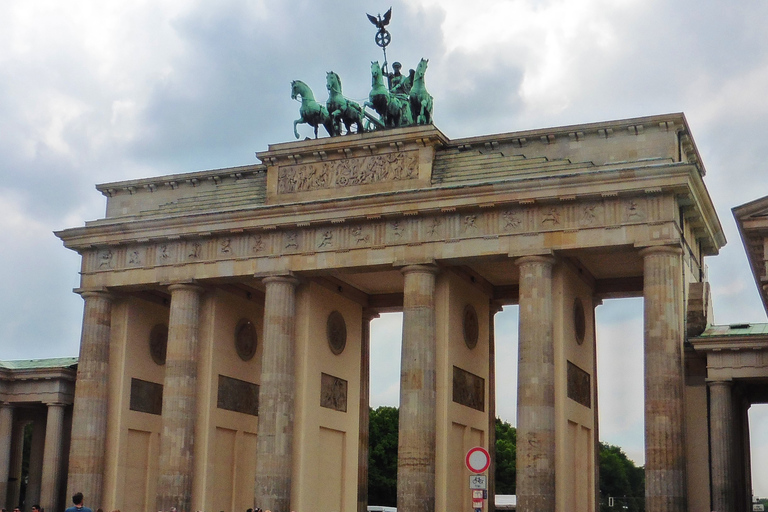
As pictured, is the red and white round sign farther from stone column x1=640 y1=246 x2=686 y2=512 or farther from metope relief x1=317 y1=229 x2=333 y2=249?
metope relief x1=317 y1=229 x2=333 y2=249

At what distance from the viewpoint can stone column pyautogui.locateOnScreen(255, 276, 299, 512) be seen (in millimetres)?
41844

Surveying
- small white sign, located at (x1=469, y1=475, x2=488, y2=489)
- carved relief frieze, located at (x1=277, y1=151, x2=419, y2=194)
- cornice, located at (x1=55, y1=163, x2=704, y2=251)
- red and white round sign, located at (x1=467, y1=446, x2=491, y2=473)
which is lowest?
small white sign, located at (x1=469, y1=475, x2=488, y2=489)

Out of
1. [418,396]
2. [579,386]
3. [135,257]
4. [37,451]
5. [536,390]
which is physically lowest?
[37,451]

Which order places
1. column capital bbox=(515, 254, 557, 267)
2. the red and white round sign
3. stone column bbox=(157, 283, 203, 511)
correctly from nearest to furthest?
the red and white round sign → column capital bbox=(515, 254, 557, 267) → stone column bbox=(157, 283, 203, 511)

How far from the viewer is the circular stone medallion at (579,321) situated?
43.0 metres

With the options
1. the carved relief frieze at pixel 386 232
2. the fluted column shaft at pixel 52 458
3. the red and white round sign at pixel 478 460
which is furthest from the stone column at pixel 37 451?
the red and white round sign at pixel 478 460

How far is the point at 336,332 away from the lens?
1860 inches

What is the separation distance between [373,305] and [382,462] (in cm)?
3731

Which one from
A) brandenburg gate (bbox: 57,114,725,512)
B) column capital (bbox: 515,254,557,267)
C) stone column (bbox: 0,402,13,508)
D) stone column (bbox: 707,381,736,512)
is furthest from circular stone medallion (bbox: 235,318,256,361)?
stone column (bbox: 707,381,736,512)

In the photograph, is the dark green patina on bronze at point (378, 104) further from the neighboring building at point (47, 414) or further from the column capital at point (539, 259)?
the neighboring building at point (47, 414)

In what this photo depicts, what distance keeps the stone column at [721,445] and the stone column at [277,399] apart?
16008 millimetres

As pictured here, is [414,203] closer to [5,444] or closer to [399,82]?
[399,82]

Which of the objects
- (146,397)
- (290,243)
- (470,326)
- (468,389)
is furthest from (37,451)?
(470,326)

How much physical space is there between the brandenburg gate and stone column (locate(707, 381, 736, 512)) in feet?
5.09
